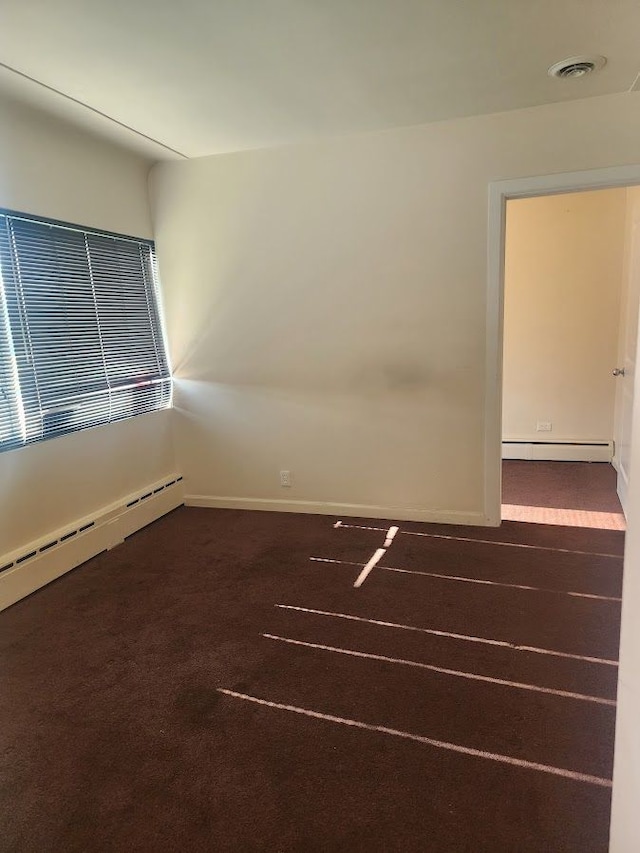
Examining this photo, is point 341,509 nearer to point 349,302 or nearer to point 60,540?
point 349,302

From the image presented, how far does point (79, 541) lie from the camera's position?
10.4ft

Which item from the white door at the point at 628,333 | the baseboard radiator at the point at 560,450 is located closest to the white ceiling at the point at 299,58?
the white door at the point at 628,333

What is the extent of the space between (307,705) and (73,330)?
2447 mm

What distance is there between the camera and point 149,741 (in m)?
1.81

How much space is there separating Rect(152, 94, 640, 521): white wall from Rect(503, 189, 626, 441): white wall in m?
1.73

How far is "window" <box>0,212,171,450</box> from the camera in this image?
2.77 m

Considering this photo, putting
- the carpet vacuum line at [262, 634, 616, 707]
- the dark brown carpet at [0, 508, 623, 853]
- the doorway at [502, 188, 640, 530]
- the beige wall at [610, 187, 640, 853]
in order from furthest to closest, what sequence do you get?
1. the doorway at [502, 188, 640, 530]
2. the carpet vacuum line at [262, 634, 616, 707]
3. the dark brown carpet at [0, 508, 623, 853]
4. the beige wall at [610, 187, 640, 853]

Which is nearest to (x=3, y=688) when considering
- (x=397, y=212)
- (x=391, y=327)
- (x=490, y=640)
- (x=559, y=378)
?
(x=490, y=640)

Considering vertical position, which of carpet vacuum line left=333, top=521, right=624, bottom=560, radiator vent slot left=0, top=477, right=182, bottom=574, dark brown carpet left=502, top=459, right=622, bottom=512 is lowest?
carpet vacuum line left=333, top=521, right=624, bottom=560

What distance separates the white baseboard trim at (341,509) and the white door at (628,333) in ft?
3.44

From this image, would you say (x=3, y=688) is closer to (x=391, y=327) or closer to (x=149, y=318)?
(x=149, y=318)

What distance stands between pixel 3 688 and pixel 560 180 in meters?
3.64

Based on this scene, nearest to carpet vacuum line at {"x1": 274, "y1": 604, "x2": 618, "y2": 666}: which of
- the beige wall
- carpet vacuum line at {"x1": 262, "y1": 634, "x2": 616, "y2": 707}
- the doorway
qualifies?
carpet vacuum line at {"x1": 262, "y1": 634, "x2": 616, "y2": 707}

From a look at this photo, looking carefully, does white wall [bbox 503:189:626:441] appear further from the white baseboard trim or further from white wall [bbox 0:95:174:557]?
white wall [bbox 0:95:174:557]
